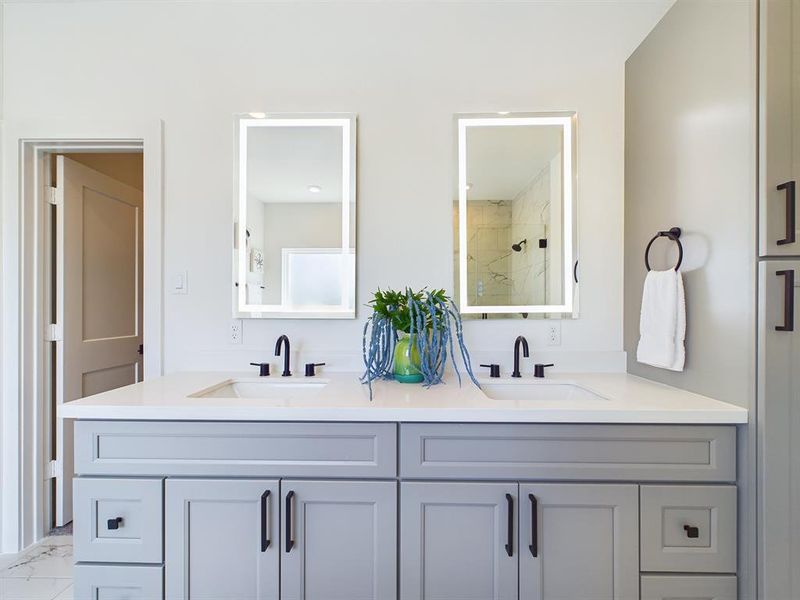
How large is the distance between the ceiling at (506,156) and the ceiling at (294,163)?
1.97 ft

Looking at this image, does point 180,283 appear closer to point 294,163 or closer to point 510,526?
point 294,163

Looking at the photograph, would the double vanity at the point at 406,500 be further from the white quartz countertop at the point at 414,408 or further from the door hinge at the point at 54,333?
the door hinge at the point at 54,333

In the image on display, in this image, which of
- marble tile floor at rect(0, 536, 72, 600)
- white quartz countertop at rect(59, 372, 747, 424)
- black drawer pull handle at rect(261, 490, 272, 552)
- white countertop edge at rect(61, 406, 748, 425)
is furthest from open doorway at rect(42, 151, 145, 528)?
black drawer pull handle at rect(261, 490, 272, 552)

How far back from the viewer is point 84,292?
198cm

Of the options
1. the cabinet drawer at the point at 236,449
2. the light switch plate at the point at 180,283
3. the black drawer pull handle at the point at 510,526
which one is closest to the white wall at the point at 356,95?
the light switch plate at the point at 180,283

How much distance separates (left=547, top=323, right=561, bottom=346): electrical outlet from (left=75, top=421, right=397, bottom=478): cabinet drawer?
90 centimetres

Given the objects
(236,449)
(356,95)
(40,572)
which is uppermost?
(356,95)

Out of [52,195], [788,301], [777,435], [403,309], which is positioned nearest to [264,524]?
[403,309]

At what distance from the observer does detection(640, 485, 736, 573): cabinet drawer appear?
1.02 meters

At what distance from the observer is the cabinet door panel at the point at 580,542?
40.3 inches

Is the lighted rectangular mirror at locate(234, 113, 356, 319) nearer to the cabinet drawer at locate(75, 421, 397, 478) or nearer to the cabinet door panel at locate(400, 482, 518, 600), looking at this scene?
the cabinet drawer at locate(75, 421, 397, 478)

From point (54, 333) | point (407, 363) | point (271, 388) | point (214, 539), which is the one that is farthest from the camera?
point (54, 333)

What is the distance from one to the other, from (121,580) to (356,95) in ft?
6.35

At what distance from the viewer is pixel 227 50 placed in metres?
1.64
